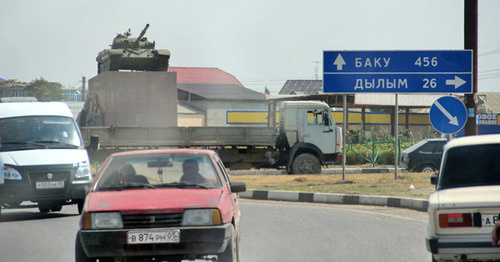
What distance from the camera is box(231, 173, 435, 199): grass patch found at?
19.3 meters

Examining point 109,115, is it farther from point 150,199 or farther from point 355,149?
point 150,199

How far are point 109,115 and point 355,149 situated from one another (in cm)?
1313

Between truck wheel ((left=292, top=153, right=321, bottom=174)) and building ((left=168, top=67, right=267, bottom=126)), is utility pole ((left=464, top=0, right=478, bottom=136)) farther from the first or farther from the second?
building ((left=168, top=67, right=267, bottom=126))

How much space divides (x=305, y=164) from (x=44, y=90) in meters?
76.3

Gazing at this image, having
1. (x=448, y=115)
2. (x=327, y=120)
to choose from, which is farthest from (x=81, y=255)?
(x=327, y=120)

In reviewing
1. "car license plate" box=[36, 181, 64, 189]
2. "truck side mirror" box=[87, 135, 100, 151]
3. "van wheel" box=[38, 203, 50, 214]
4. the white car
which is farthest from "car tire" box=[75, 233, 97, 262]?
"truck side mirror" box=[87, 135, 100, 151]

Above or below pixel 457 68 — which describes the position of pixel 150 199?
below

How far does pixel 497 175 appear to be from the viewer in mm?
7801

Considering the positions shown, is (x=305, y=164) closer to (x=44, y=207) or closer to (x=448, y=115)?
(x=448, y=115)

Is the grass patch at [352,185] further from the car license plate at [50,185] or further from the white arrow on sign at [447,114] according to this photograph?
the car license plate at [50,185]

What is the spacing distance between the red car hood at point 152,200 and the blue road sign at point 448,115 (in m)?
9.64

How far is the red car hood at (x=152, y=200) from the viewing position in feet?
24.7

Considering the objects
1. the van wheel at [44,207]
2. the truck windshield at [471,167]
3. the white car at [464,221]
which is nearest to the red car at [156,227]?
the white car at [464,221]

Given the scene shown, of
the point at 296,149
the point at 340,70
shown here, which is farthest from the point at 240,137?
the point at 340,70
